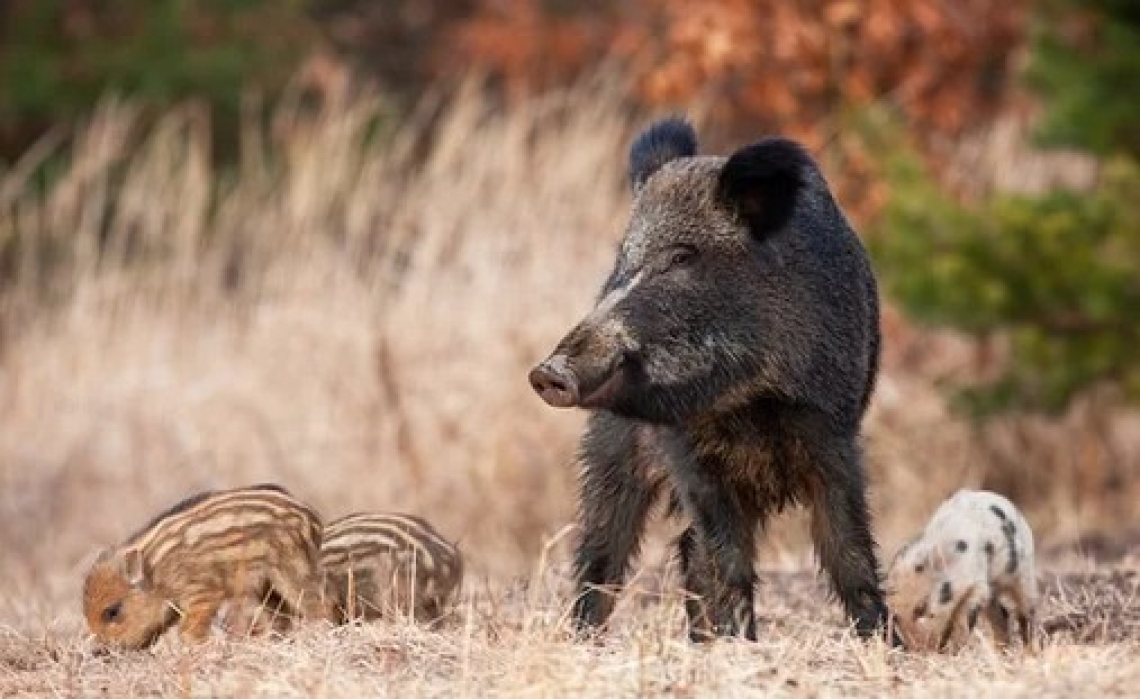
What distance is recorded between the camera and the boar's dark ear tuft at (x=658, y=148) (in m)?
7.11

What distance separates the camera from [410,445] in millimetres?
12031

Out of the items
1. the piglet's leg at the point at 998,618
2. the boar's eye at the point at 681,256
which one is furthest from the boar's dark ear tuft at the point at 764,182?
the piglet's leg at the point at 998,618

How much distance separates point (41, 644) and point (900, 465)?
6361 millimetres

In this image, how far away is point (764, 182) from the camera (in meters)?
6.58

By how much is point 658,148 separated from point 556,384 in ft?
4.43

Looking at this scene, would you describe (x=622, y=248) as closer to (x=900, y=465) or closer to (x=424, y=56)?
(x=900, y=465)

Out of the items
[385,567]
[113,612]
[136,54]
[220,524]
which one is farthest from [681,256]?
[136,54]

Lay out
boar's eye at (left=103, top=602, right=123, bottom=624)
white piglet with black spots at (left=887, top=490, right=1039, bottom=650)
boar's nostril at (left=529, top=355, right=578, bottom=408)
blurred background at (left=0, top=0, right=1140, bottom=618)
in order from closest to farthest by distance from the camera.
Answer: boar's nostril at (left=529, top=355, right=578, bottom=408), white piglet with black spots at (left=887, top=490, right=1039, bottom=650), boar's eye at (left=103, top=602, right=123, bottom=624), blurred background at (left=0, top=0, right=1140, bottom=618)

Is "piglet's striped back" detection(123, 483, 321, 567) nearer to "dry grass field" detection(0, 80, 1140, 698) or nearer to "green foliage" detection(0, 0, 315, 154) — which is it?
"dry grass field" detection(0, 80, 1140, 698)

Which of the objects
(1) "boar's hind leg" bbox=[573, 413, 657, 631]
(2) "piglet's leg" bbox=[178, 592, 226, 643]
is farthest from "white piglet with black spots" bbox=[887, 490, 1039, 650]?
(2) "piglet's leg" bbox=[178, 592, 226, 643]

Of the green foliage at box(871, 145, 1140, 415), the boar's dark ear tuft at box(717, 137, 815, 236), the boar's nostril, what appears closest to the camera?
the boar's nostril

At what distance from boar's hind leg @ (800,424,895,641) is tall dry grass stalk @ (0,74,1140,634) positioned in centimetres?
437

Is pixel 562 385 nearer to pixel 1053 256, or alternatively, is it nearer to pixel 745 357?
pixel 745 357

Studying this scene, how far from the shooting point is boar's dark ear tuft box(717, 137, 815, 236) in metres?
6.54
